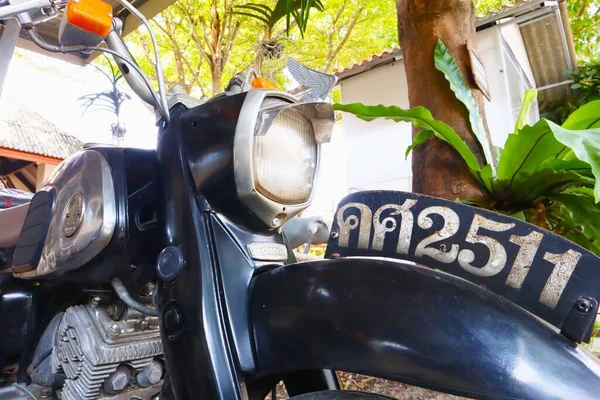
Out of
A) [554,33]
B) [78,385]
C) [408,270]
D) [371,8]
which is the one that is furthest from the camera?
[371,8]

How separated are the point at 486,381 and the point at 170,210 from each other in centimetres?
52

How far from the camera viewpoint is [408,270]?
1.76 ft

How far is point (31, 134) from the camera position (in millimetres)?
10141

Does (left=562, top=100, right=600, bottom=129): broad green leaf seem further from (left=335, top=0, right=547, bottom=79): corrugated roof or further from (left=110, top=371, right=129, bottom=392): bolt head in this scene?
(left=335, top=0, right=547, bottom=79): corrugated roof

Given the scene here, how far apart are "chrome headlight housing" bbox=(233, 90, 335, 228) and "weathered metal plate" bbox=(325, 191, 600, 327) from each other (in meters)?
0.09

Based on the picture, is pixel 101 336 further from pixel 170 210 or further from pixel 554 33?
pixel 554 33

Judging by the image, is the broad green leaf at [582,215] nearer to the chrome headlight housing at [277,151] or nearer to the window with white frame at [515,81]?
the chrome headlight housing at [277,151]

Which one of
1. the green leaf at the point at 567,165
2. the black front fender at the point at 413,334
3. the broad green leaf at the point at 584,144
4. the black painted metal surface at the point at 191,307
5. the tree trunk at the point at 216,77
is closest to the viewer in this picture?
the black front fender at the point at 413,334

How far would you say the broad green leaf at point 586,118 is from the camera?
1.42 m

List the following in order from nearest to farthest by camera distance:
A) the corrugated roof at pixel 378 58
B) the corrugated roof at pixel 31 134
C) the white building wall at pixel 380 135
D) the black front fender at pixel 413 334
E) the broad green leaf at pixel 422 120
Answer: the black front fender at pixel 413 334, the broad green leaf at pixel 422 120, the corrugated roof at pixel 378 58, the white building wall at pixel 380 135, the corrugated roof at pixel 31 134

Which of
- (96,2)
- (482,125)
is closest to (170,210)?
(96,2)

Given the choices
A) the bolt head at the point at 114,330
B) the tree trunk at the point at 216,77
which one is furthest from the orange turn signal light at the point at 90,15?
the tree trunk at the point at 216,77

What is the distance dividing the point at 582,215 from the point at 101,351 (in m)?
1.52

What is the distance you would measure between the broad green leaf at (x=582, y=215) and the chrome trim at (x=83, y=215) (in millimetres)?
1421
